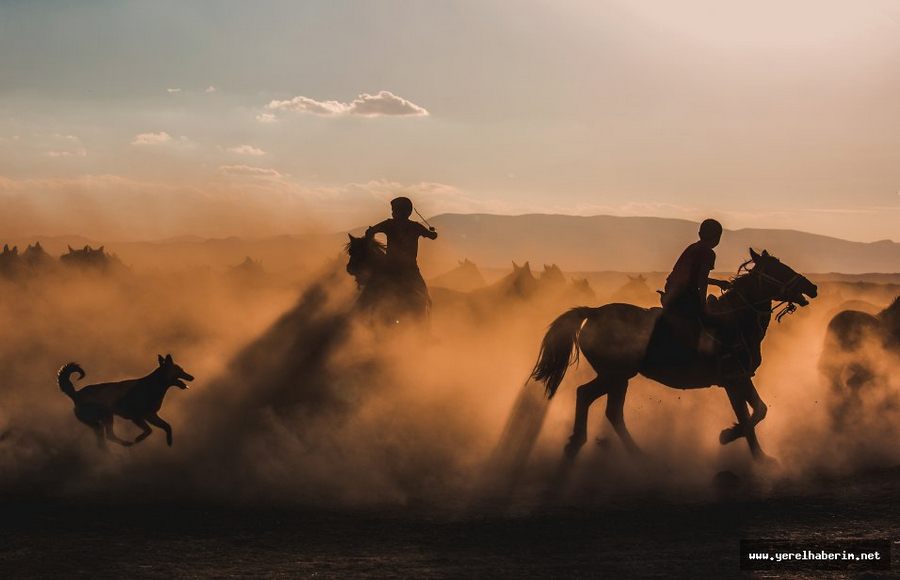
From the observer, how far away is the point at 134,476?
46.9 ft

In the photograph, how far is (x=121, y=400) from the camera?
15109 millimetres

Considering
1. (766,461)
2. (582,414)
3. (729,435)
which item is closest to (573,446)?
(582,414)

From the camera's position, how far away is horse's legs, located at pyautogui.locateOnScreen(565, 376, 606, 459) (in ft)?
50.8

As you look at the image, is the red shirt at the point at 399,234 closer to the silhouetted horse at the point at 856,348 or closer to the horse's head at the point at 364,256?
the horse's head at the point at 364,256

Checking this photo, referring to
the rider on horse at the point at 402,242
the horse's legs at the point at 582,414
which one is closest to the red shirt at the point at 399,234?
the rider on horse at the point at 402,242

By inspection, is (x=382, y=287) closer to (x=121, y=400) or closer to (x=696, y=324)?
(x=121, y=400)

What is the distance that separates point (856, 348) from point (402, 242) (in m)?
10.7

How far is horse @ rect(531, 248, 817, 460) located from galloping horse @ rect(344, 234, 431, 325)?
3078 mm

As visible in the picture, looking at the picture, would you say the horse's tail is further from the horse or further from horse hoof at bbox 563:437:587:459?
horse hoof at bbox 563:437:587:459

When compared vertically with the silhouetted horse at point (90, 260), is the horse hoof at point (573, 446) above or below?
below

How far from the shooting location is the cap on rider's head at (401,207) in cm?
1814

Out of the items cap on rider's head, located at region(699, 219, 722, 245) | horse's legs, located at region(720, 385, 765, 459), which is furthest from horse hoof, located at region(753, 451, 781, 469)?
cap on rider's head, located at region(699, 219, 722, 245)

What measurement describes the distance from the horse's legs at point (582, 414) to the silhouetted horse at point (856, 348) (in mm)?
7492

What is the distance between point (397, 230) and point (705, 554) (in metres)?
8.76
